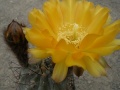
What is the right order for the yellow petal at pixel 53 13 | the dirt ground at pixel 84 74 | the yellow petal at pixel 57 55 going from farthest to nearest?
the dirt ground at pixel 84 74
the yellow petal at pixel 53 13
the yellow petal at pixel 57 55

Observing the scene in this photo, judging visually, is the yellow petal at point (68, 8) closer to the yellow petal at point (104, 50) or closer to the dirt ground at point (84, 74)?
the yellow petal at point (104, 50)

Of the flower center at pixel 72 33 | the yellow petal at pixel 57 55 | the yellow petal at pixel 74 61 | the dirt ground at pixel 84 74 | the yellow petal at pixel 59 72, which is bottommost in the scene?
the dirt ground at pixel 84 74

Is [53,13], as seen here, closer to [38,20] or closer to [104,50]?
[38,20]

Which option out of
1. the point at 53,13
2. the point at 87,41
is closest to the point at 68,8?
the point at 53,13

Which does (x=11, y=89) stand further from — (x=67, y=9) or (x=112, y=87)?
(x=67, y=9)

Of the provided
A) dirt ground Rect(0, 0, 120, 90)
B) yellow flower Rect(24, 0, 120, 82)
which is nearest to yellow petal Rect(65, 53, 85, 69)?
yellow flower Rect(24, 0, 120, 82)

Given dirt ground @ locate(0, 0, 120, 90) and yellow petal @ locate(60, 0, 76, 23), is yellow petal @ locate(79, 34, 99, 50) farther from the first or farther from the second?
dirt ground @ locate(0, 0, 120, 90)

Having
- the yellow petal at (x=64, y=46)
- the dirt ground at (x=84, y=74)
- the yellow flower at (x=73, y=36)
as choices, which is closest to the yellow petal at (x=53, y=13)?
the yellow flower at (x=73, y=36)
